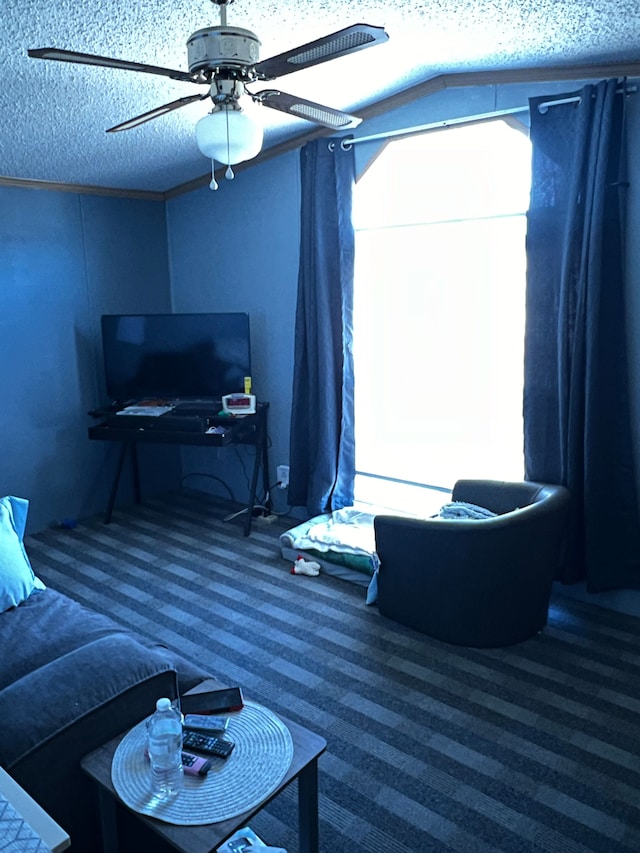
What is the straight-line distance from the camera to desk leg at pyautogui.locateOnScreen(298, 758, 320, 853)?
5.19 ft

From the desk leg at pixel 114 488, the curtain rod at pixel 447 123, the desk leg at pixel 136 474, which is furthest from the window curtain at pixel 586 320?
the desk leg at pixel 136 474

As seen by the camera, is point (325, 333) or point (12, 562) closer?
point (12, 562)

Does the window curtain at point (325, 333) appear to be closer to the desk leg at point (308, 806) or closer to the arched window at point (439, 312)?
the arched window at point (439, 312)

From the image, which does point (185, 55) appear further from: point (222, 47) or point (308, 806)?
point (308, 806)

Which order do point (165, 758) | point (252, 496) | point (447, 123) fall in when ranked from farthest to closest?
point (252, 496) → point (447, 123) → point (165, 758)

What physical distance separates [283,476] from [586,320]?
225 centimetres

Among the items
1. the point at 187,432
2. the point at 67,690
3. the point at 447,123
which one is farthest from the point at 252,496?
the point at 67,690

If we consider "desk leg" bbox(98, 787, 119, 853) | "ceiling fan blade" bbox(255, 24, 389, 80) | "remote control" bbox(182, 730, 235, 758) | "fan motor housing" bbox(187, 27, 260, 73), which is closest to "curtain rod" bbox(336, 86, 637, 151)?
"ceiling fan blade" bbox(255, 24, 389, 80)

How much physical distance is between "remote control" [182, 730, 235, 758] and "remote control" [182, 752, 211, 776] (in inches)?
0.9

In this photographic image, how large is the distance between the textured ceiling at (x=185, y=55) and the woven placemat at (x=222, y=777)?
2.08m

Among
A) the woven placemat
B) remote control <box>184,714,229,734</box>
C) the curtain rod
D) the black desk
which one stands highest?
the curtain rod

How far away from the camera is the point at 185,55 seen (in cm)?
246

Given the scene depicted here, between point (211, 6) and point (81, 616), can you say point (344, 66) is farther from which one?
point (81, 616)

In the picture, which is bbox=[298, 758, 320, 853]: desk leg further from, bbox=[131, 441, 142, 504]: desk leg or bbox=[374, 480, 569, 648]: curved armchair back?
bbox=[131, 441, 142, 504]: desk leg
